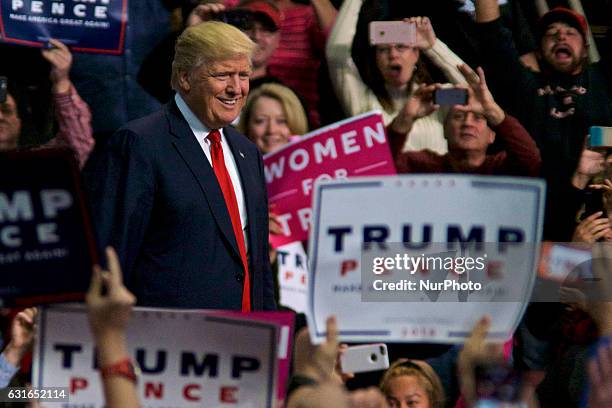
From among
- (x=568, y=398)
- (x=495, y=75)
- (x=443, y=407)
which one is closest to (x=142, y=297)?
(x=443, y=407)

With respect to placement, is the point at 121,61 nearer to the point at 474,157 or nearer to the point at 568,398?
the point at 474,157

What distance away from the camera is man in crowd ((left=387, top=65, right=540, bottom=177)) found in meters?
5.60

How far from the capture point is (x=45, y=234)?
3352 mm

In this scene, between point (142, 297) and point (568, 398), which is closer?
point (142, 297)

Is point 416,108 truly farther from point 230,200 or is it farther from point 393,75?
point 230,200

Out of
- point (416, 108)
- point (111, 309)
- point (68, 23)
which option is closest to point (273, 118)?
point (416, 108)

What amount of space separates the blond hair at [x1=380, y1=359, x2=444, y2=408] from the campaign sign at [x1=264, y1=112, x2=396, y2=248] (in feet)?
2.29

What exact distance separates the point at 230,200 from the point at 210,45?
50 centimetres

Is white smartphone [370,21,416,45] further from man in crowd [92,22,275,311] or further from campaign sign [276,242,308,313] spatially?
man in crowd [92,22,275,311]

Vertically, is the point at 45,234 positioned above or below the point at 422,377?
above

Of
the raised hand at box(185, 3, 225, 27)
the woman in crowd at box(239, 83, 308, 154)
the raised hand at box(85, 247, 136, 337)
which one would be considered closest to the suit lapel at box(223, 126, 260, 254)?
the woman in crowd at box(239, 83, 308, 154)

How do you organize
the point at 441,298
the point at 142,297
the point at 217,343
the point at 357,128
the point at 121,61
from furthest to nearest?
the point at 121,61, the point at 357,128, the point at 142,297, the point at 441,298, the point at 217,343

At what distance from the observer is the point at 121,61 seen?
235 inches

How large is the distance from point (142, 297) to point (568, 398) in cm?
162
